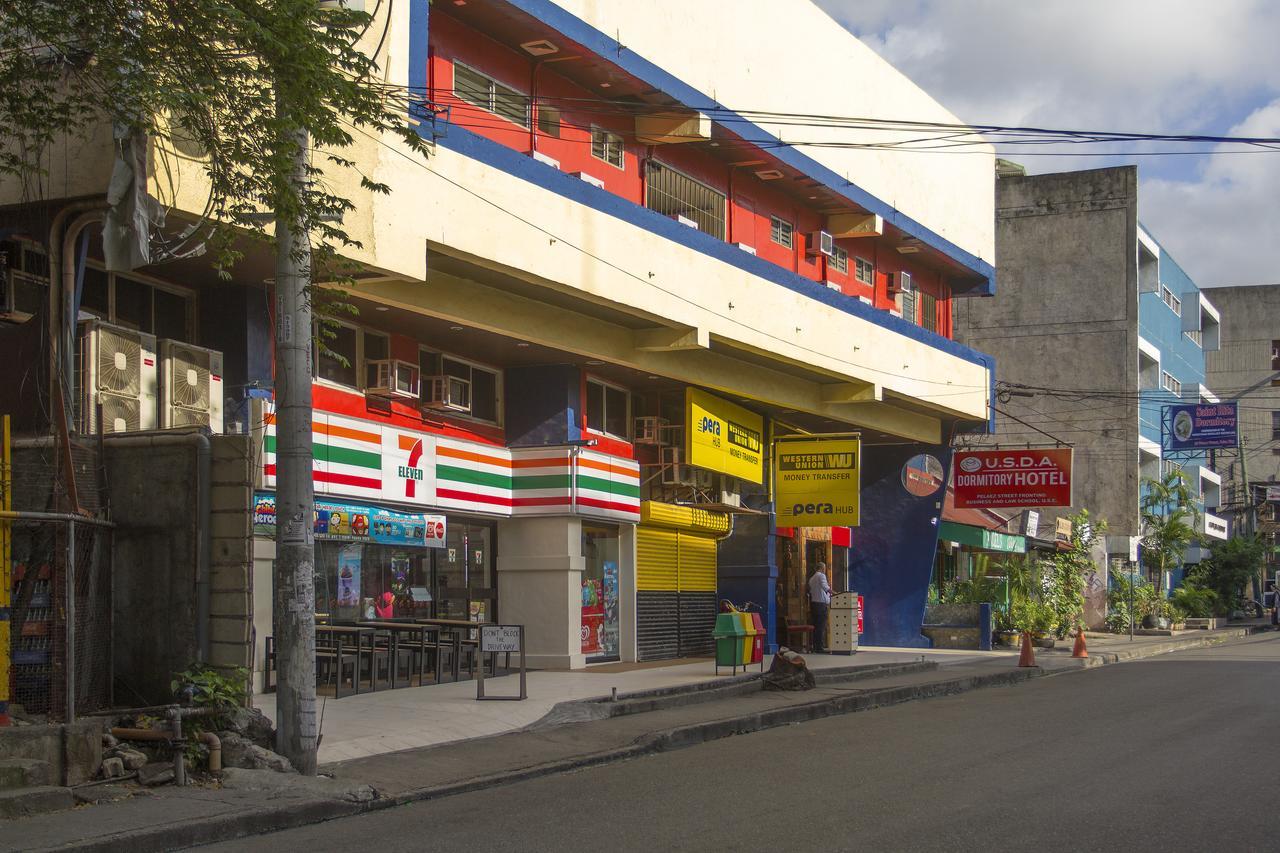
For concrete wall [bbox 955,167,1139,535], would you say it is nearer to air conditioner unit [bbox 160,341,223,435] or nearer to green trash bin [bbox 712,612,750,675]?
green trash bin [bbox 712,612,750,675]

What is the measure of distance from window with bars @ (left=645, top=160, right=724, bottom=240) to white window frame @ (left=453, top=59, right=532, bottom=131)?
3.24 m

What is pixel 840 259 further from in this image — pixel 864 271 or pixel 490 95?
pixel 490 95

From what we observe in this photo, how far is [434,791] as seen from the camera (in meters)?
11.2

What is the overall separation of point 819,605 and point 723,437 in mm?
4740

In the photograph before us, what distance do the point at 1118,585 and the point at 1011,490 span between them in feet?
51.3

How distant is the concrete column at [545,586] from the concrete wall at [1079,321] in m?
30.9

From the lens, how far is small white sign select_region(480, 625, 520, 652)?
1541 cm

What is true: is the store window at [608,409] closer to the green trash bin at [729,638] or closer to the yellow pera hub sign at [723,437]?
the yellow pera hub sign at [723,437]

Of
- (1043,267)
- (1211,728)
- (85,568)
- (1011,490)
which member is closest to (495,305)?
(85,568)

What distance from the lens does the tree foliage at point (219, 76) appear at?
10.7 metres

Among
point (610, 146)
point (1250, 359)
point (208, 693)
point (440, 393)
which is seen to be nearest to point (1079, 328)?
point (610, 146)

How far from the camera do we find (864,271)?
96.7 ft

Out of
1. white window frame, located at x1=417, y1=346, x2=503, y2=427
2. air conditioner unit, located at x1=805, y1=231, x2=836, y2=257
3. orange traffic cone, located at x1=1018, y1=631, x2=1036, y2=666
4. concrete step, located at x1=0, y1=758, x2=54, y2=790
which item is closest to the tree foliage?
concrete step, located at x1=0, y1=758, x2=54, y2=790

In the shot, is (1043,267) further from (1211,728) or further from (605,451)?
(1211,728)
